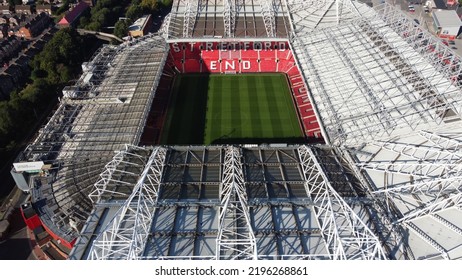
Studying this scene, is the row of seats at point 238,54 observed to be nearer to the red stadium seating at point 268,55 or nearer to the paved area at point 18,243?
the red stadium seating at point 268,55

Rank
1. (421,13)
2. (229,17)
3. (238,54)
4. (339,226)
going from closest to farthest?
(339,226)
(238,54)
(229,17)
(421,13)

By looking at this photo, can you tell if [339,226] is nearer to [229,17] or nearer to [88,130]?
[88,130]

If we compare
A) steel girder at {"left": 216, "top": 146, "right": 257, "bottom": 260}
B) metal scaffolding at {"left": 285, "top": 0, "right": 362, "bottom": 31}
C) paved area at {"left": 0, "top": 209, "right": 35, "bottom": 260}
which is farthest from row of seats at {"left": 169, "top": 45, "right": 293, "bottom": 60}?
paved area at {"left": 0, "top": 209, "right": 35, "bottom": 260}

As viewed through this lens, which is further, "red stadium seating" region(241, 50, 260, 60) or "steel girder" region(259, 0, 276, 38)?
"red stadium seating" region(241, 50, 260, 60)

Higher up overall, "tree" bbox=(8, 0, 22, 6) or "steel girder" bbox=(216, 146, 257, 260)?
"tree" bbox=(8, 0, 22, 6)

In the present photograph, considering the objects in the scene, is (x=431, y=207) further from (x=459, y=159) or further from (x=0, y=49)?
(x=0, y=49)

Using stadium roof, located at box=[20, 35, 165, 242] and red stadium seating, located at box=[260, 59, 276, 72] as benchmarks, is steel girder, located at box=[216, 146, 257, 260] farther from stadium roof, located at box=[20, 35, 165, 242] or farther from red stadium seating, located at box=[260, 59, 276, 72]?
red stadium seating, located at box=[260, 59, 276, 72]

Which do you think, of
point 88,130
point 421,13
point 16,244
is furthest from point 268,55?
point 421,13

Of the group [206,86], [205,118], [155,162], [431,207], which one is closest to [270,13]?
[206,86]
